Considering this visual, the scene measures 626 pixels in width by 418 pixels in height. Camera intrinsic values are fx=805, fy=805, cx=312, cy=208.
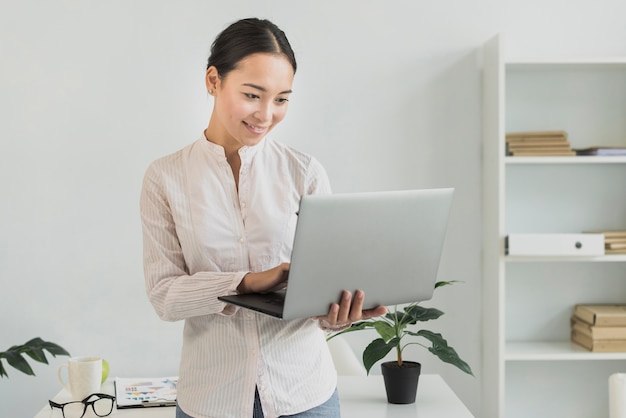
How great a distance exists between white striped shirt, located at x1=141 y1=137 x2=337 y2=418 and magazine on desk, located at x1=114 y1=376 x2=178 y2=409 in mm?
805

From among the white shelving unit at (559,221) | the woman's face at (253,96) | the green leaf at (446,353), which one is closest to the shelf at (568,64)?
the white shelving unit at (559,221)

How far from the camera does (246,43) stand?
4.70 feet

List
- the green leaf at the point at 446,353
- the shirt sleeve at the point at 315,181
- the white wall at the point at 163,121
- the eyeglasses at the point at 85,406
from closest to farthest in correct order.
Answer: the shirt sleeve at the point at 315,181, the eyeglasses at the point at 85,406, the green leaf at the point at 446,353, the white wall at the point at 163,121

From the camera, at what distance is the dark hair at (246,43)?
143 cm

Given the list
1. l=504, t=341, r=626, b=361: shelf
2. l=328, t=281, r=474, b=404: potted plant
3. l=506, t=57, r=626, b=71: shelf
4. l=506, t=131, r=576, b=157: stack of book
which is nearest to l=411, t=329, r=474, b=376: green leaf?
l=328, t=281, r=474, b=404: potted plant

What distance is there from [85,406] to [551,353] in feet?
5.97

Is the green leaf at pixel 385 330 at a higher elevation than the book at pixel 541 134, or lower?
lower

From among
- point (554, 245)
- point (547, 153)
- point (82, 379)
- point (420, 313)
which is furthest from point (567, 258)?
point (82, 379)

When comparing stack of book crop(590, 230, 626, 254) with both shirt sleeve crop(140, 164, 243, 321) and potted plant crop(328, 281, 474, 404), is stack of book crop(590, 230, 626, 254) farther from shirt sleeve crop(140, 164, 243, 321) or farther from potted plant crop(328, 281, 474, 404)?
shirt sleeve crop(140, 164, 243, 321)

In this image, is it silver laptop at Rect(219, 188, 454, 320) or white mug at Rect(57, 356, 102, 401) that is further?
white mug at Rect(57, 356, 102, 401)

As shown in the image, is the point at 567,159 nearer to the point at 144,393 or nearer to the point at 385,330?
the point at 385,330

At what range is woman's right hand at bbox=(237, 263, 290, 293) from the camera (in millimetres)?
1350

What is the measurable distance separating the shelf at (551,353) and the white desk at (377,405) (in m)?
0.75

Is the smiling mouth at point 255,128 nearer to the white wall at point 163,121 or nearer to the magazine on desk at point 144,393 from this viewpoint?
the magazine on desk at point 144,393
